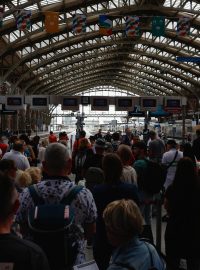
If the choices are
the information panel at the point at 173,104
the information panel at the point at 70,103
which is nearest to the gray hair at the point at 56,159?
the information panel at the point at 70,103

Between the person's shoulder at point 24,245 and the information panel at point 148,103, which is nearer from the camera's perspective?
the person's shoulder at point 24,245

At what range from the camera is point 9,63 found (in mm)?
41906

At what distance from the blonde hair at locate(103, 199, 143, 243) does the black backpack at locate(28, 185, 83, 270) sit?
0.56m

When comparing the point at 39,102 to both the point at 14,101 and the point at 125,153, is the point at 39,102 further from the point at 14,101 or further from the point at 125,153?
the point at 125,153

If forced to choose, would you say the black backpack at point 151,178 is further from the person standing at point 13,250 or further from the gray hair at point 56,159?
the person standing at point 13,250

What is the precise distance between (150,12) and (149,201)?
28.0 m

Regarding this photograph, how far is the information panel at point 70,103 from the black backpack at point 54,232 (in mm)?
23747

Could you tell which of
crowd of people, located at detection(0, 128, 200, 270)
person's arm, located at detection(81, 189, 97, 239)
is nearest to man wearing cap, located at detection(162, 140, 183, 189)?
crowd of people, located at detection(0, 128, 200, 270)

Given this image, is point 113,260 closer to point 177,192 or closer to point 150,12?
point 177,192

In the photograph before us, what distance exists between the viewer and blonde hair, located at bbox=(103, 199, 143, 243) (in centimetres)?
239

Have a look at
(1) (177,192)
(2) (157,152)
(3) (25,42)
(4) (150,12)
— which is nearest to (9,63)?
(3) (25,42)

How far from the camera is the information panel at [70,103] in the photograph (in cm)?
2656

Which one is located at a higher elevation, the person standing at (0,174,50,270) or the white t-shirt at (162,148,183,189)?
the person standing at (0,174,50,270)

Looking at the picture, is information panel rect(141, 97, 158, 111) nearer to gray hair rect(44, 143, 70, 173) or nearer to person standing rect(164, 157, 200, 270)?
person standing rect(164, 157, 200, 270)
